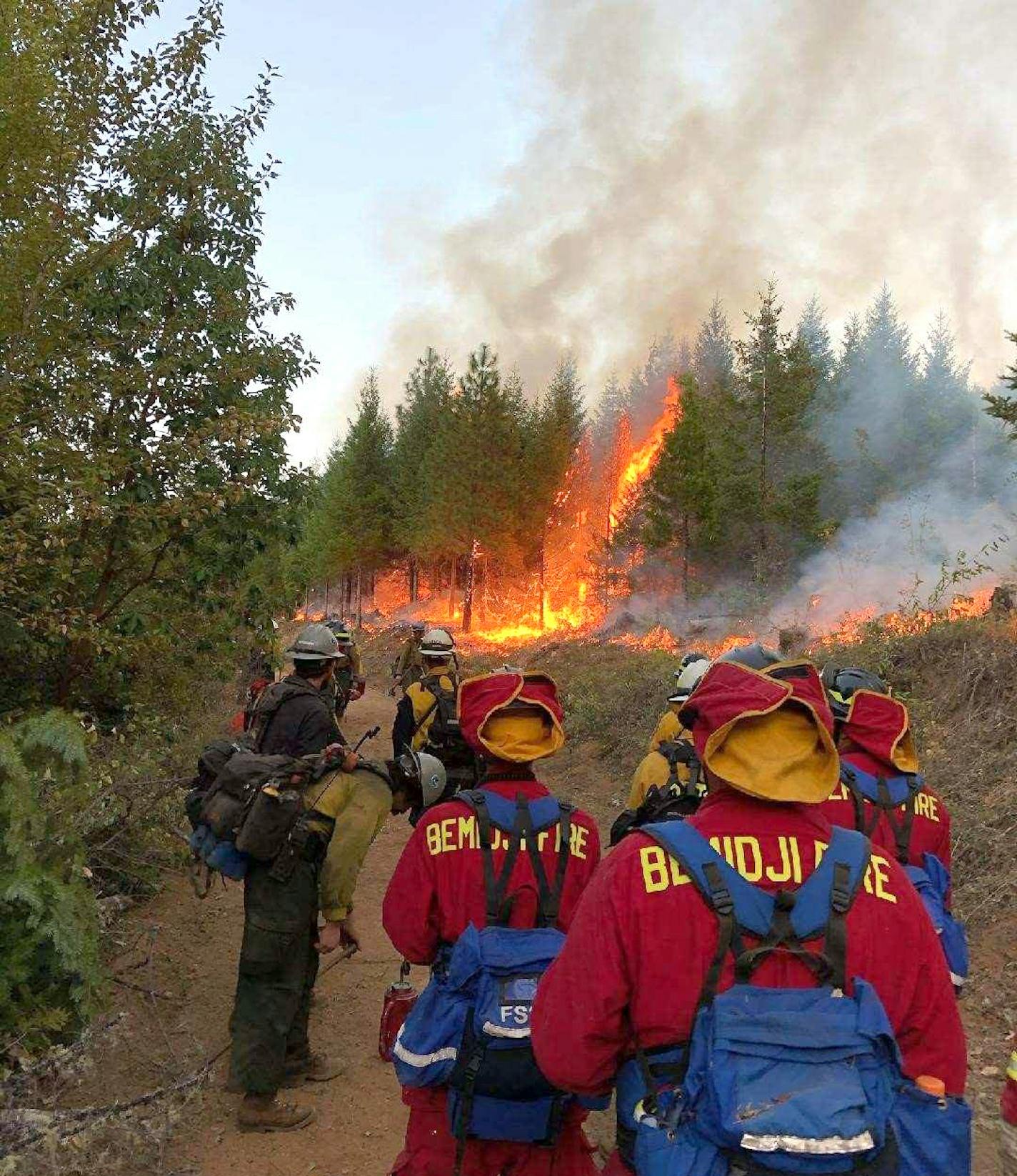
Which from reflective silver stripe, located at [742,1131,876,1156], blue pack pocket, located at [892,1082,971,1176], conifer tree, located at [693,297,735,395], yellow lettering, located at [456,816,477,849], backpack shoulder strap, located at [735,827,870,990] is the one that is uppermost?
conifer tree, located at [693,297,735,395]

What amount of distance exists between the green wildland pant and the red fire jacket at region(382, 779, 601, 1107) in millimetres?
1375

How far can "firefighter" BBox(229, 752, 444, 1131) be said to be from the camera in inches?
157

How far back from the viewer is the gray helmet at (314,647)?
5.84m

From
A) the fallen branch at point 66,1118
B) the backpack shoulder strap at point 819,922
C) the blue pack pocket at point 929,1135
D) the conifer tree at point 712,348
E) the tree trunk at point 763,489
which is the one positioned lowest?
the fallen branch at point 66,1118

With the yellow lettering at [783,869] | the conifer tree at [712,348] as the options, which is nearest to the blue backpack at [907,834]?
the yellow lettering at [783,869]

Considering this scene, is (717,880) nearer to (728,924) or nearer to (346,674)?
(728,924)

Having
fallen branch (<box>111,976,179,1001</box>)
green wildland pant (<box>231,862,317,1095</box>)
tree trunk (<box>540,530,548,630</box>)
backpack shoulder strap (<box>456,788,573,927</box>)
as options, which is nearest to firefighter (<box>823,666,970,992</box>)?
backpack shoulder strap (<box>456,788,573,927</box>)

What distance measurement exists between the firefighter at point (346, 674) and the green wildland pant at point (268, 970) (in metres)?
6.46

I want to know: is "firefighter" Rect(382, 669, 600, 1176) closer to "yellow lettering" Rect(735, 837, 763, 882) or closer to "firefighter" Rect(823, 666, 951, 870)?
"yellow lettering" Rect(735, 837, 763, 882)

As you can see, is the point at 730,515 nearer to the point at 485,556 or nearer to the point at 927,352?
the point at 485,556

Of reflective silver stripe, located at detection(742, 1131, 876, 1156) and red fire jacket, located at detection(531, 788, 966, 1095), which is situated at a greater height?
red fire jacket, located at detection(531, 788, 966, 1095)

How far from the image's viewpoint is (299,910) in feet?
13.9

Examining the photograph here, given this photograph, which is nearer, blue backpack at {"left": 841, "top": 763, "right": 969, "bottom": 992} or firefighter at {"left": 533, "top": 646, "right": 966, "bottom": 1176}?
firefighter at {"left": 533, "top": 646, "right": 966, "bottom": 1176}

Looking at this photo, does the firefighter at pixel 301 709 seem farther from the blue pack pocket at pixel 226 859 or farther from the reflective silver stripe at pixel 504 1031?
the reflective silver stripe at pixel 504 1031
